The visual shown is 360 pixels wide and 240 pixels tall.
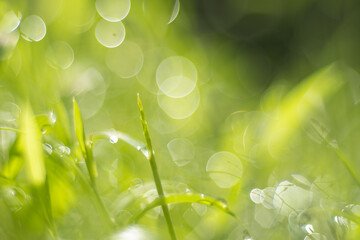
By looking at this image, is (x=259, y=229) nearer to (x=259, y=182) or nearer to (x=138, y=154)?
(x=259, y=182)

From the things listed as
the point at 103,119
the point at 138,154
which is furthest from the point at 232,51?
the point at 138,154

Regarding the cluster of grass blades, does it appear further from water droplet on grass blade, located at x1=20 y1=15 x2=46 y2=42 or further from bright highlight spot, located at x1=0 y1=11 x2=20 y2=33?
water droplet on grass blade, located at x1=20 y1=15 x2=46 y2=42

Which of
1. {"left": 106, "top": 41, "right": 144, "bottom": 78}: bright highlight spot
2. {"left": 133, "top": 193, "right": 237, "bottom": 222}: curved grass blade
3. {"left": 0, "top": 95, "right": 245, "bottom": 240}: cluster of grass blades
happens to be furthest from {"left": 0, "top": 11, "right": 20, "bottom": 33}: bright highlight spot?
{"left": 106, "top": 41, "right": 144, "bottom": 78}: bright highlight spot

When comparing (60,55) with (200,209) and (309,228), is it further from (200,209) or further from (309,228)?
(309,228)

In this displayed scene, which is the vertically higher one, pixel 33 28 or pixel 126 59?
pixel 126 59

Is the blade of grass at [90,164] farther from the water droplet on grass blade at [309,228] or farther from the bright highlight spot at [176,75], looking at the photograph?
the bright highlight spot at [176,75]

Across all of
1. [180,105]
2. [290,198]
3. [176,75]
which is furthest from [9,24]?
[176,75]

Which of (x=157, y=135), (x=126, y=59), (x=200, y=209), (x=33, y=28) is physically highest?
(x=126, y=59)
